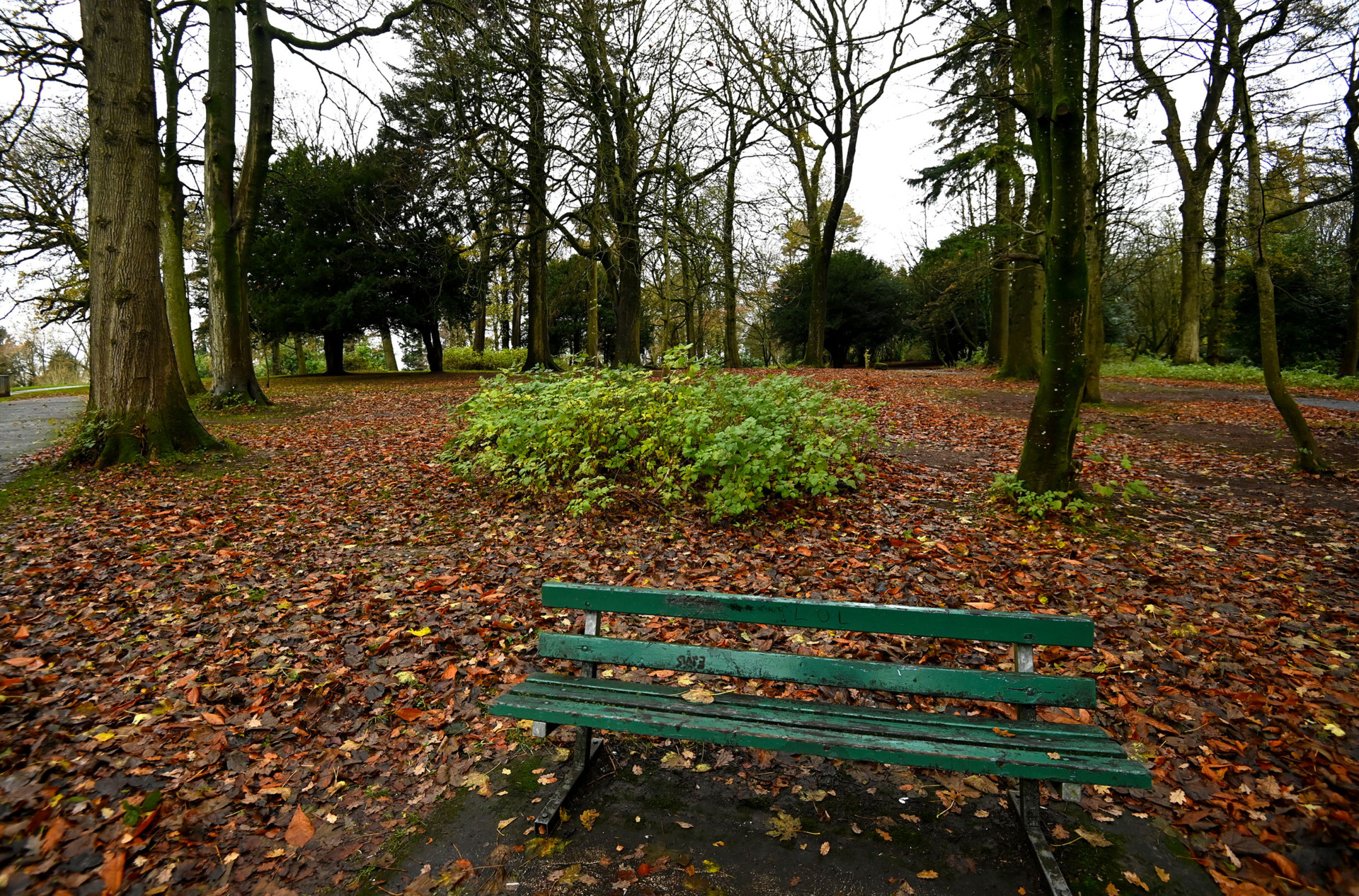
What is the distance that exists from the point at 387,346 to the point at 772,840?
3021 centimetres

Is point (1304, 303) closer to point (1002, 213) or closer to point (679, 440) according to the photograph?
point (1002, 213)

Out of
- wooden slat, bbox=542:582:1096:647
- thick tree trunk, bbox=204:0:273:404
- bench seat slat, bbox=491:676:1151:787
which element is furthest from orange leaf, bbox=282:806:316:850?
thick tree trunk, bbox=204:0:273:404

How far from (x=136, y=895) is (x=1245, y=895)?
3.73m

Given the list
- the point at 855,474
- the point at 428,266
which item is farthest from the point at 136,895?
the point at 428,266

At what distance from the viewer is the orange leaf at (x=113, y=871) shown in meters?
2.28

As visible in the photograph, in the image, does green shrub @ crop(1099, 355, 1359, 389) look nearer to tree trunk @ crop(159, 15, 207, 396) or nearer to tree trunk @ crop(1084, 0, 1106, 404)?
tree trunk @ crop(1084, 0, 1106, 404)

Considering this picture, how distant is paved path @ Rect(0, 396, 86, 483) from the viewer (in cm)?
833

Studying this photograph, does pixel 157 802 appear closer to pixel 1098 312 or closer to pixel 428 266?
pixel 1098 312

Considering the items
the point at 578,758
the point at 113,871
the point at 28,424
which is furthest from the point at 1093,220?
the point at 28,424

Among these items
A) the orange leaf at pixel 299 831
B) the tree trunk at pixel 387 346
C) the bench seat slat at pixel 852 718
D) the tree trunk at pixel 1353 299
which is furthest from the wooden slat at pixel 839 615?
the tree trunk at pixel 387 346

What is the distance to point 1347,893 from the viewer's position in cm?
214

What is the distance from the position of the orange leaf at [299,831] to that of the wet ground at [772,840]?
1.13 feet

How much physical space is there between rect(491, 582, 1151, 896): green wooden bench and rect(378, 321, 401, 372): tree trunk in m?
24.5

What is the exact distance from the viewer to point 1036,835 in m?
2.39
